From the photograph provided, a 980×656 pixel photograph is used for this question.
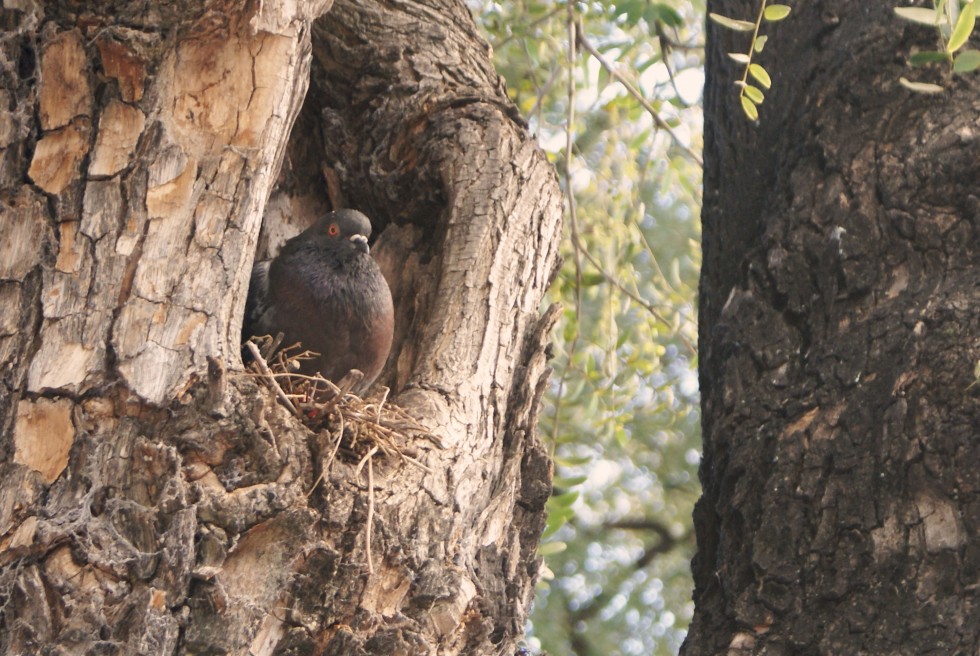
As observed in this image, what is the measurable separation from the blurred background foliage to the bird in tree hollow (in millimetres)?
935

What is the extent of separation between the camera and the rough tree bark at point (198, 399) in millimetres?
2297

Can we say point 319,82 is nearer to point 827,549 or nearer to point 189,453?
point 189,453

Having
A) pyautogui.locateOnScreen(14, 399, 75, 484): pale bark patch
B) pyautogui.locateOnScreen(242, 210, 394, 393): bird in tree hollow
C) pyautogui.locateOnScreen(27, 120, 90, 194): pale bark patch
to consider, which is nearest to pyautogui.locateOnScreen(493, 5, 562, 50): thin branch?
pyautogui.locateOnScreen(242, 210, 394, 393): bird in tree hollow

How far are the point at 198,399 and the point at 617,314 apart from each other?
3.91m

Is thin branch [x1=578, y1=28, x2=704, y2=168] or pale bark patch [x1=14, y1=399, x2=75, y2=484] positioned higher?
thin branch [x1=578, y1=28, x2=704, y2=168]

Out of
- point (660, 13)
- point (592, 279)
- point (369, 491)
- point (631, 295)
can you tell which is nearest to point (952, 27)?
point (660, 13)

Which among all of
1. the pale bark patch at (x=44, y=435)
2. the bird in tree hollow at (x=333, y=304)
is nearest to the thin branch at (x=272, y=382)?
the pale bark patch at (x=44, y=435)

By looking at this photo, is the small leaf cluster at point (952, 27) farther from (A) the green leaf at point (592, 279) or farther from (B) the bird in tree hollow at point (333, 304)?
(A) the green leaf at point (592, 279)

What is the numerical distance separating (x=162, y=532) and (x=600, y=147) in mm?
5662

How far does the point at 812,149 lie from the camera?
322cm

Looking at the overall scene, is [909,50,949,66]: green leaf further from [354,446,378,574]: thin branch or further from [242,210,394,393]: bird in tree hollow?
[242,210,394,393]: bird in tree hollow

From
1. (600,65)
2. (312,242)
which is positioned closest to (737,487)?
(312,242)

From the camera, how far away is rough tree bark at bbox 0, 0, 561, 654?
2.30 m

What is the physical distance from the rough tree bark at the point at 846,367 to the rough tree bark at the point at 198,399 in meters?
0.61
